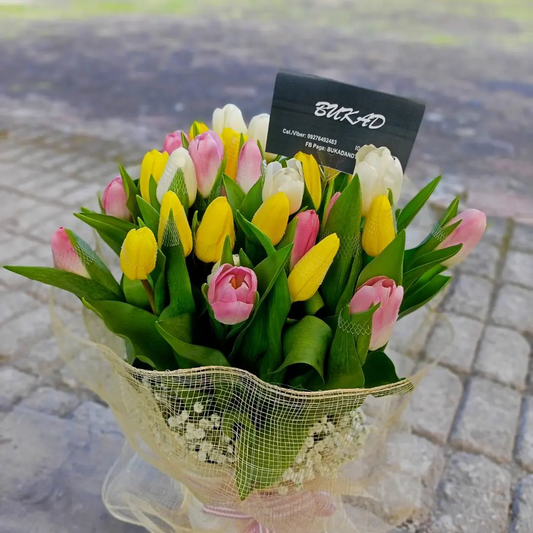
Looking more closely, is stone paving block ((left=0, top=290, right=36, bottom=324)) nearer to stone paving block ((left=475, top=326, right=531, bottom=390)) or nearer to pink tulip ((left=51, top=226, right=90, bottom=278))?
pink tulip ((left=51, top=226, right=90, bottom=278))

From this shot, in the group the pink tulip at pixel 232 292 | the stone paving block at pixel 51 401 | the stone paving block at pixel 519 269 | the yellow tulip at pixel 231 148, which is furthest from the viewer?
the stone paving block at pixel 519 269

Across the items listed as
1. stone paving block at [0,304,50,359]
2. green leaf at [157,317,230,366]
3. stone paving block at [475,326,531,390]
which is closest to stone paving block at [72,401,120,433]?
stone paving block at [0,304,50,359]

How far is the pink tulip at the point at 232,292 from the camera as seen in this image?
63cm

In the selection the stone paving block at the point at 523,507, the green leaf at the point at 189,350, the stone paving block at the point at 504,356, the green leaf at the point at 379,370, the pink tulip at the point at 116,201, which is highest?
the pink tulip at the point at 116,201

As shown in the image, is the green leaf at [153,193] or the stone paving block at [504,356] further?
the stone paving block at [504,356]

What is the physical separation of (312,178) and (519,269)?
1620mm

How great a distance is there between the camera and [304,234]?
0.71 metres

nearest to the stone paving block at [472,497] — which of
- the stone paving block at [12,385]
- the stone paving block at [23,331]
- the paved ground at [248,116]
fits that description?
the paved ground at [248,116]

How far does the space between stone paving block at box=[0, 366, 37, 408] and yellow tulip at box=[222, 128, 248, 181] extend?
0.96 metres

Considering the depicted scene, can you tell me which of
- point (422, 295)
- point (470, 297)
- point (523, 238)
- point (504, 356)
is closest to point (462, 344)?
point (504, 356)

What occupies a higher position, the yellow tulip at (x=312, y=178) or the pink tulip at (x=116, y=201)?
the yellow tulip at (x=312, y=178)

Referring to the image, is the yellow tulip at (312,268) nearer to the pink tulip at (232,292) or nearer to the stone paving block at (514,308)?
the pink tulip at (232,292)

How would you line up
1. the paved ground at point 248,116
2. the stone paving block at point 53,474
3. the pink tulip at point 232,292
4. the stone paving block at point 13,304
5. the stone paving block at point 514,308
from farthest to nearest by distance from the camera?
1. the stone paving block at point 514,308
2. the stone paving block at point 13,304
3. the paved ground at point 248,116
4. the stone paving block at point 53,474
5. the pink tulip at point 232,292

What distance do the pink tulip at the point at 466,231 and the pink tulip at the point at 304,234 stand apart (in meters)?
0.19
